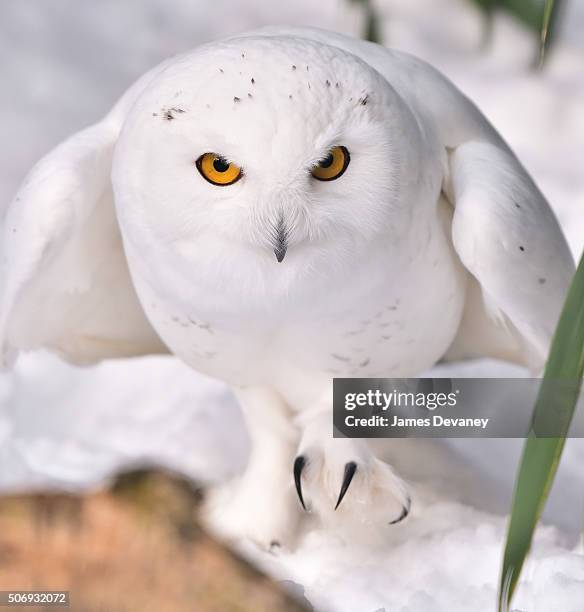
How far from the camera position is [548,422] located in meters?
0.66

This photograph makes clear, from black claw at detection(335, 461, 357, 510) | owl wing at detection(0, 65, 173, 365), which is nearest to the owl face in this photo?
owl wing at detection(0, 65, 173, 365)

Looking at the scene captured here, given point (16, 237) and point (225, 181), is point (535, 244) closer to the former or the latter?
point (225, 181)

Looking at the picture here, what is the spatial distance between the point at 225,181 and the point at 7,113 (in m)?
0.95

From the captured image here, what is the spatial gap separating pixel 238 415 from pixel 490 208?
0.52 m

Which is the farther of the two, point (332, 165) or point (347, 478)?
point (347, 478)

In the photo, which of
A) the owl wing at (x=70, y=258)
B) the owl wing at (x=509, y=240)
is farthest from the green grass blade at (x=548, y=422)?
the owl wing at (x=70, y=258)

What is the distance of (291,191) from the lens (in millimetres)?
676

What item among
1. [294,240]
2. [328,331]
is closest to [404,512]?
[328,331]

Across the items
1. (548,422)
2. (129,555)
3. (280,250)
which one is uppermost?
(280,250)

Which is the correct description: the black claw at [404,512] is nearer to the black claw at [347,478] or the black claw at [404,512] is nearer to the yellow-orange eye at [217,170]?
the black claw at [347,478]

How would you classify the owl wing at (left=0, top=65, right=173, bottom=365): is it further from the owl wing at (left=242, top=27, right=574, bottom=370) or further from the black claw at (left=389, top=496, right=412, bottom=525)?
the black claw at (left=389, top=496, right=412, bottom=525)

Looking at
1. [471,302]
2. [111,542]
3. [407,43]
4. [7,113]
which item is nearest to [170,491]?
[111,542]

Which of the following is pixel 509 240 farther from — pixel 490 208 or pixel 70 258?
pixel 70 258

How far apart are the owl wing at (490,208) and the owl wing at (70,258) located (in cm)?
18
